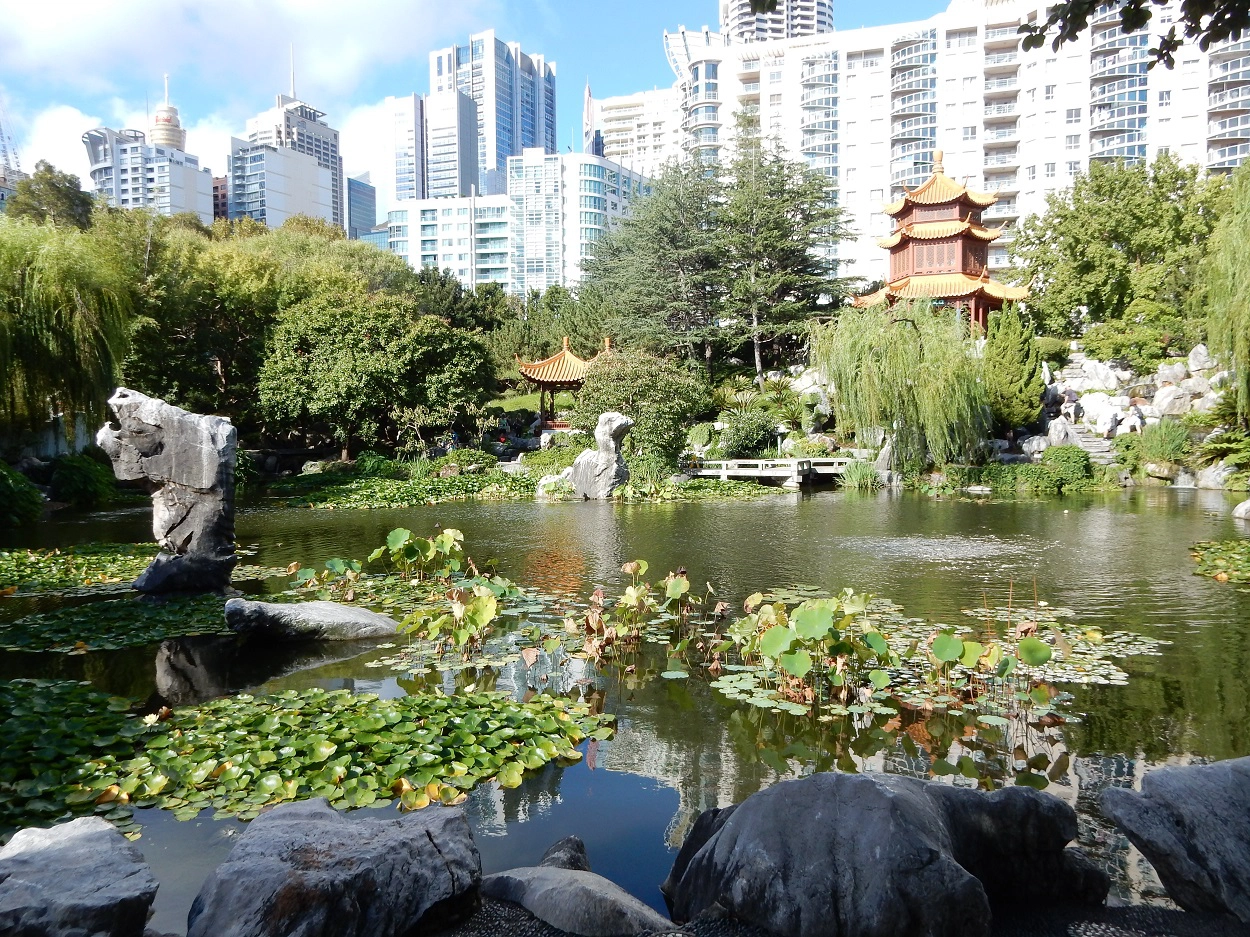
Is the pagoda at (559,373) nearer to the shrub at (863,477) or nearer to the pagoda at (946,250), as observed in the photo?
the pagoda at (946,250)

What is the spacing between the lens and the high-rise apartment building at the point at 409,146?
109250 millimetres

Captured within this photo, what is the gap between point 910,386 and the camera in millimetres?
18062

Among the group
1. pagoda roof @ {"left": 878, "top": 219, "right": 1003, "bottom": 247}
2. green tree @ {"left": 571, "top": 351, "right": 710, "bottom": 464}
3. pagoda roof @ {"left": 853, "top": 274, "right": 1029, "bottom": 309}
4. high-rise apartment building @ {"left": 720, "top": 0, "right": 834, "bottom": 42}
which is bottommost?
green tree @ {"left": 571, "top": 351, "right": 710, "bottom": 464}

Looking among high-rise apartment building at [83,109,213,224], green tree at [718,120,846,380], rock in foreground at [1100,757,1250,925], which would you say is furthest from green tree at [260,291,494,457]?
high-rise apartment building at [83,109,213,224]

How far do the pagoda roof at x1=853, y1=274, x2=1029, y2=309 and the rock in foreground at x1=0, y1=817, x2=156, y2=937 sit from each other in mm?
25395

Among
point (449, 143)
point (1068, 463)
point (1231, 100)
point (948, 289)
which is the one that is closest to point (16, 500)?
point (1068, 463)

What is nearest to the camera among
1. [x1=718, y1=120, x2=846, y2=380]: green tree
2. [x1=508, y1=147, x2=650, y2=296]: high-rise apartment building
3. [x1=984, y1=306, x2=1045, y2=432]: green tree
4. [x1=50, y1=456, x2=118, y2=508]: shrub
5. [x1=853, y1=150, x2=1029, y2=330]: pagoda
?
[x1=50, y1=456, x2=118, y2=508]: shrub

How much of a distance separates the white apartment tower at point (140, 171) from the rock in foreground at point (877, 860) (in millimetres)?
75735

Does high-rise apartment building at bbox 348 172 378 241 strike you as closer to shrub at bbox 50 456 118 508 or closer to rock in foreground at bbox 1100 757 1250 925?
shrub at bbox 50 456 118 508

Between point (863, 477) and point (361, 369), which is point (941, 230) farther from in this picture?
point (361, 369)

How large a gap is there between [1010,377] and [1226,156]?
102ft

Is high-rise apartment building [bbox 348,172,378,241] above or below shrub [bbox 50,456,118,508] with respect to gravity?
above

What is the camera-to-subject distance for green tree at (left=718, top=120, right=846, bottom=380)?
86.0ft

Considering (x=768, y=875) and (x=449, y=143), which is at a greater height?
(x=449, y=143)
